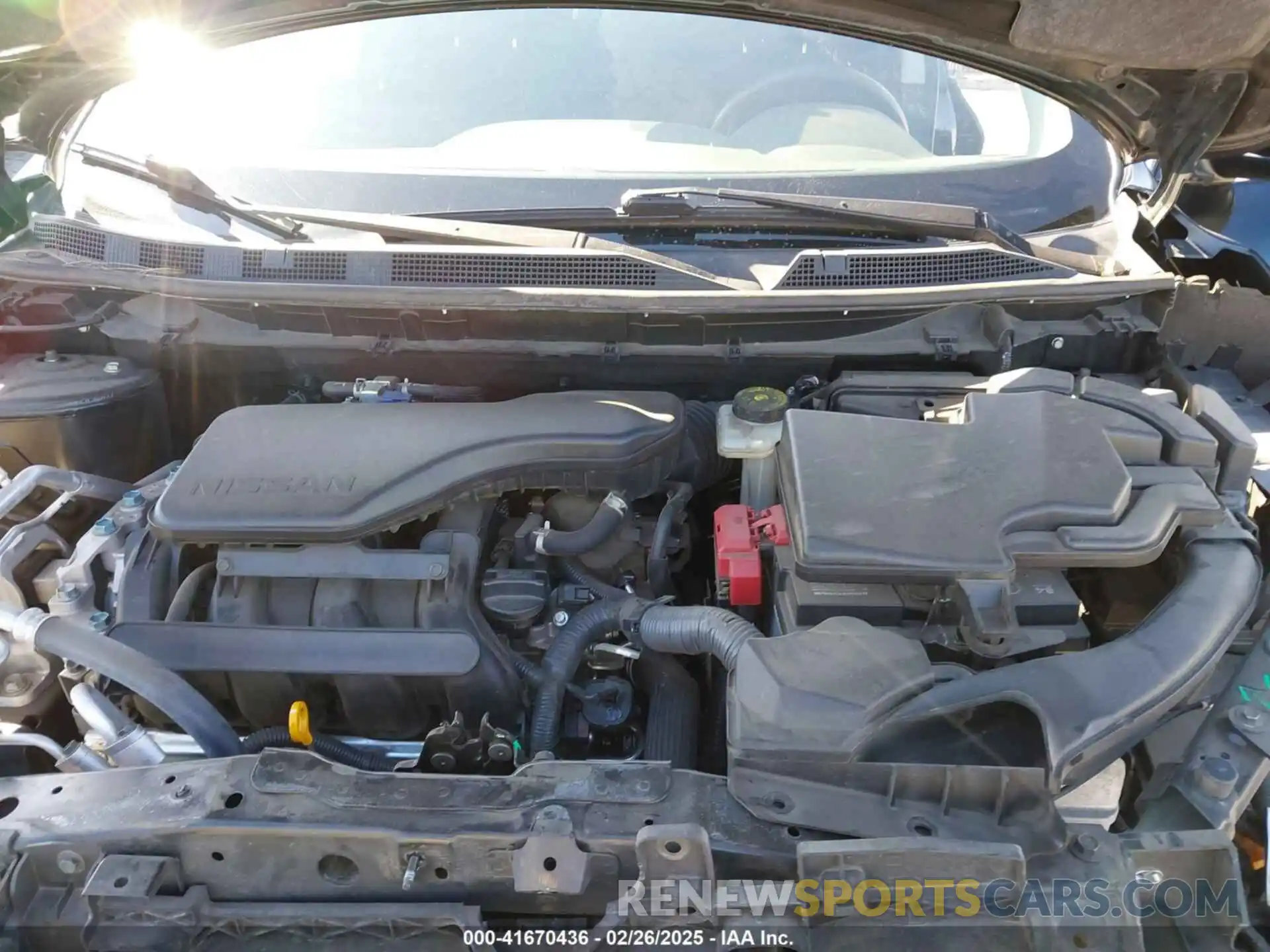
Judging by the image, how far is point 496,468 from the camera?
1599 mm

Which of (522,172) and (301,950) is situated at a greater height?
(522,172)

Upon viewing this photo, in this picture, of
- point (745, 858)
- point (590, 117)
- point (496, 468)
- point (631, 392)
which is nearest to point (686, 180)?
point (590, 117)

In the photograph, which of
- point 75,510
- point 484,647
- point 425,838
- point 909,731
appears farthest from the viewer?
point 75,510

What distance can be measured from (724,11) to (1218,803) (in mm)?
1675

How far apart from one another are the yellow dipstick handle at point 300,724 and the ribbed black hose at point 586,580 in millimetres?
516

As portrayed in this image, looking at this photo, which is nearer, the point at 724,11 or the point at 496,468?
the point at 496,468

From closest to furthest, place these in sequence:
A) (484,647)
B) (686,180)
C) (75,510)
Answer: (484,647), (75,510), (686,180)

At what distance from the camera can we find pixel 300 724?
4.78 feet

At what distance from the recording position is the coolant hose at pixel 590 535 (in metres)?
1.67

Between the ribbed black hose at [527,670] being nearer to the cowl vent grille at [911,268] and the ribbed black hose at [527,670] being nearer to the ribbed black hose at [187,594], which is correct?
the ribbed black hose at [187,594]

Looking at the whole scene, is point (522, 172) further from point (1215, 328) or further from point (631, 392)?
point (1215, 328)

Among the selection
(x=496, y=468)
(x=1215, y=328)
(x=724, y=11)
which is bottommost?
(x=496, y=468)

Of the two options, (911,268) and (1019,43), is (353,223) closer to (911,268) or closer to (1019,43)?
(911,268)

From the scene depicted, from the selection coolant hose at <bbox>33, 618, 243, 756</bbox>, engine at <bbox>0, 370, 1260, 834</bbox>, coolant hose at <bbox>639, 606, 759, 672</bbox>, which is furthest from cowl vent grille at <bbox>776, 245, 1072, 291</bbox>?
coolant hose at <bbox>33, 618, 243, 756</bbox>
